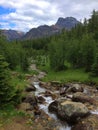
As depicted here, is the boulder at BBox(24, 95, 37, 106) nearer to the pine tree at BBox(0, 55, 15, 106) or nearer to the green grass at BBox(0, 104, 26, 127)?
the green grass at BBox(0, 104, 26, 127)

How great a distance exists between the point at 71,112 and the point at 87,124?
2463 mm

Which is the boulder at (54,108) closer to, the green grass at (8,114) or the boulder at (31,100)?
the boulder at (31,100)

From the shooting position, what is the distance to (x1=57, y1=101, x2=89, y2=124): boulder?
85.0 feet

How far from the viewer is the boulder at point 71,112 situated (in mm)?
25922

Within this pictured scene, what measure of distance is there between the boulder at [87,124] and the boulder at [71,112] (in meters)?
0.80

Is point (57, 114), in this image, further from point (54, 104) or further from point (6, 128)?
point (6, 128)

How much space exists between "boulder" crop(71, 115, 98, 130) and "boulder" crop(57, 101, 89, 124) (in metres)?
A: 0.80

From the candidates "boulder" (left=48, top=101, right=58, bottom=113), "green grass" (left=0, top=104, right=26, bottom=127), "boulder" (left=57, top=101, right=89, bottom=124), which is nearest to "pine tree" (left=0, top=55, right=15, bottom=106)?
"green grass" (left=0, top=104, right=26, bottom=127)

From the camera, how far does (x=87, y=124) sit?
2442 centimetres

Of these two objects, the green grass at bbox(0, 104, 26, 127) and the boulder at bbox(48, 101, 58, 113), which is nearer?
the green grass at bbox(0, 104, 26, 127)

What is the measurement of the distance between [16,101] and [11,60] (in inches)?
2080

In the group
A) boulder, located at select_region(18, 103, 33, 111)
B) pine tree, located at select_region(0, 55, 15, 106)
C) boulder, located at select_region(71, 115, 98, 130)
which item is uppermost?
pine tree, located at select_region(0, 55, 15, 106)

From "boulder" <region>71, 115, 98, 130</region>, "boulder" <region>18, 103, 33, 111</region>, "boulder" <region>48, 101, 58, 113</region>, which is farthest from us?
"boulder" <region>48, 101, 58, 113</region>

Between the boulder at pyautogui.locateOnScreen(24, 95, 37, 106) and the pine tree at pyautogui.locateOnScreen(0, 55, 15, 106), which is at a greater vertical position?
the pine tree at pyautogui.locateOnScreen(0, 55, 15, 106)
